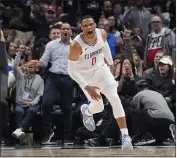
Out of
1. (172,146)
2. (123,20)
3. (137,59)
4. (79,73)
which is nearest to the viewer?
(79,73)

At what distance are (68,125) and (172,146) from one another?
6.44ft

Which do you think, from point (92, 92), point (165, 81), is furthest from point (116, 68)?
point (92, 92)

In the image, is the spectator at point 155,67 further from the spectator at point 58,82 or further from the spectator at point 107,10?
the spectator at point 107,10

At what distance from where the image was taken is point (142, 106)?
11305mm

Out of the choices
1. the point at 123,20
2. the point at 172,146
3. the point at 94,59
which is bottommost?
the point at 172,146

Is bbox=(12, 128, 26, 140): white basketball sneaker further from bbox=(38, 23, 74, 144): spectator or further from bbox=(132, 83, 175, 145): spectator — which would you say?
bbox=(132, 83, 175, 145): spectator

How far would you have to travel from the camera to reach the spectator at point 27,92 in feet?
38.4

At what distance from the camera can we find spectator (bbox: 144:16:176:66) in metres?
13.0

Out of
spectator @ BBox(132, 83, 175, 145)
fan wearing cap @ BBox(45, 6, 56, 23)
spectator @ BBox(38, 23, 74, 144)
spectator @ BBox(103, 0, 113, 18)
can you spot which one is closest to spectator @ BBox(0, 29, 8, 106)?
spectator @ BBox(38, 23, 74, 144)

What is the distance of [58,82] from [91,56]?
215 centimetres

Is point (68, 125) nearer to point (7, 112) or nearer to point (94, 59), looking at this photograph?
point (7, 112)

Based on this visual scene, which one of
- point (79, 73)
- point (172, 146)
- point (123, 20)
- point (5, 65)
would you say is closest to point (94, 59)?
point (79, 73)

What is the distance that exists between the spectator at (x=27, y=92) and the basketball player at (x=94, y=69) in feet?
6.71

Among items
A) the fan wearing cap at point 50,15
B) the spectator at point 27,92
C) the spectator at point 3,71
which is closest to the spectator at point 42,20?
the fan wearing cap at point 50,15
